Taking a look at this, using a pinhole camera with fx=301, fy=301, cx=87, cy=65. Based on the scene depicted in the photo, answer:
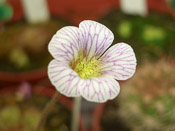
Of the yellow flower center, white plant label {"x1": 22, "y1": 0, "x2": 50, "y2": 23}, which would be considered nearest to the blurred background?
white plant label {"x1": 22, "y1": 0, "x2": 50, "y2": 23}

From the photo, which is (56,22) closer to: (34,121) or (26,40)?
(26,40)

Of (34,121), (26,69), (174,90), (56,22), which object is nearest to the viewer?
(174,90)

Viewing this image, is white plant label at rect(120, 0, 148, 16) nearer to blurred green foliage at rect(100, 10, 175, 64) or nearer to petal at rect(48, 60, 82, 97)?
blurred green foliage at rect(100, 10, 175, 64)

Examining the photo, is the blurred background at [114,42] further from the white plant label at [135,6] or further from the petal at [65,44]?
the petal at [65,44]

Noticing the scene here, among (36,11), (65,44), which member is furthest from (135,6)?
(65,44)

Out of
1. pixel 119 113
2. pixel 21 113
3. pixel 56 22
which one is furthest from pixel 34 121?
pixel 56 22
